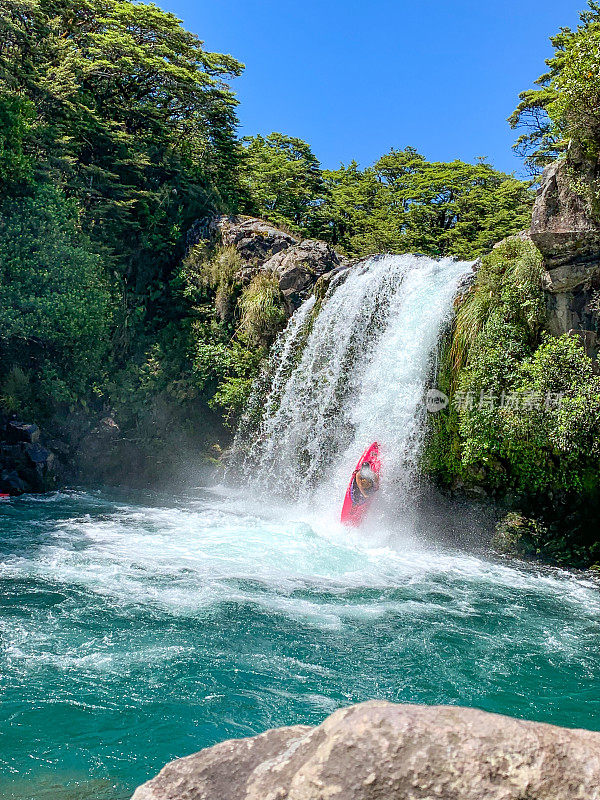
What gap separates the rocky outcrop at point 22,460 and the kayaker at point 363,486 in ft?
24.0

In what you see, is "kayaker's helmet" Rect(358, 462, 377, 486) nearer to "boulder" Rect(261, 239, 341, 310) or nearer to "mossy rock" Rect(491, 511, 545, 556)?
"mossy rock" Rect(491, 511, 545, 556)

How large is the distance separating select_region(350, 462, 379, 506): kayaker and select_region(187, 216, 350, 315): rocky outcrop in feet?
21.1

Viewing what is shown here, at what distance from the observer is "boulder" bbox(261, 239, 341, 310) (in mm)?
16578

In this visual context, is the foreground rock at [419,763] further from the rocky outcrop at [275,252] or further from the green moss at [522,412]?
the rocky outcrop at [275,252]

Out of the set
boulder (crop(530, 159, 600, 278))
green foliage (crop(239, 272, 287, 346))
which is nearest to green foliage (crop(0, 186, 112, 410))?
green foliage (crop(239, 272, 287, 346))

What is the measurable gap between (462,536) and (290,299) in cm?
801

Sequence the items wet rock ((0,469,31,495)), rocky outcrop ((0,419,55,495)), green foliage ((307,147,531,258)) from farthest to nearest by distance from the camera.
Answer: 1. green foliage ((307,147,531,258))
2. rocky outcrop ((0,419,55,495))
3. wet rock ((0,469,31,495))

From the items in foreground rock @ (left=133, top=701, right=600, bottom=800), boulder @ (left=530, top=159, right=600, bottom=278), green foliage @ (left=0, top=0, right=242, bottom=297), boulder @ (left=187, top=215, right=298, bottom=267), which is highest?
green foliage @ (left=0, top=0, right=242, bottom=297)

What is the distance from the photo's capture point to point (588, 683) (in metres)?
5.93

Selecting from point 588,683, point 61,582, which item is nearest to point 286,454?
point 61,582

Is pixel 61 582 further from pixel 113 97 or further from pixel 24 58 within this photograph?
pixel 113 97

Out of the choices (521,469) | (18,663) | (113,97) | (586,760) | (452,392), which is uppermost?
(113,97)

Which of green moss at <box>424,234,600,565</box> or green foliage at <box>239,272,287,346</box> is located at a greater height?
green foliage at <box>239,272,287,346</box>

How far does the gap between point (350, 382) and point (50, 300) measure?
725 centimetres
